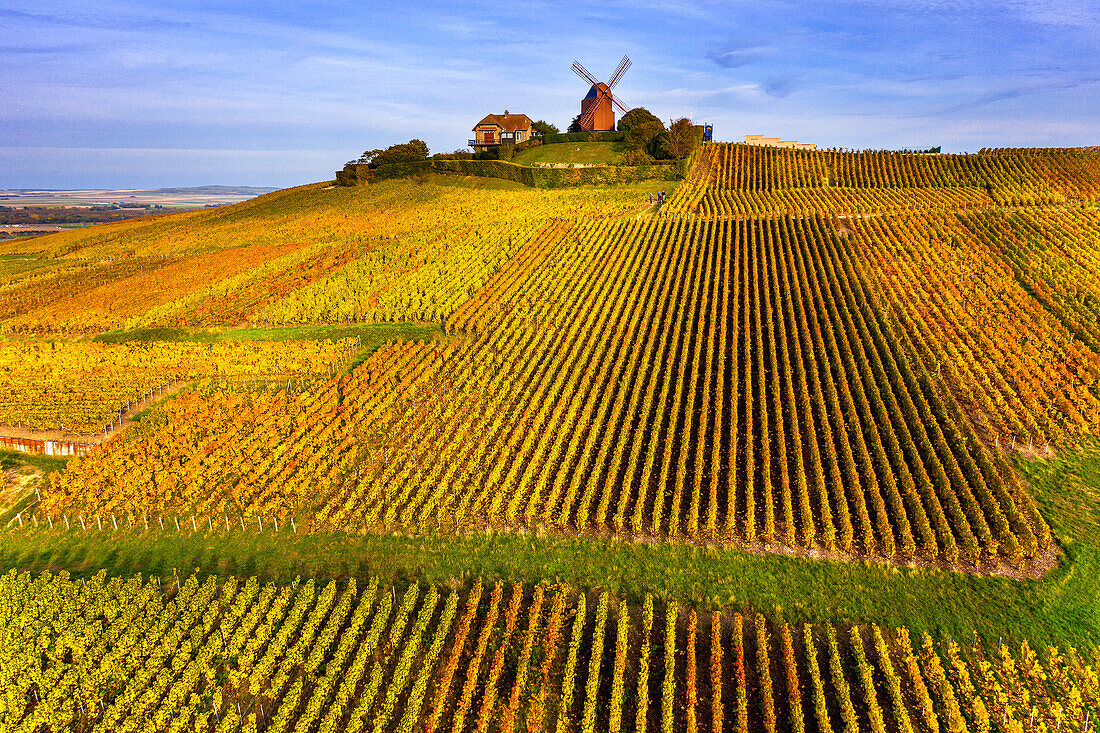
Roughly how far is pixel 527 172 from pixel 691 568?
8322 centimetres

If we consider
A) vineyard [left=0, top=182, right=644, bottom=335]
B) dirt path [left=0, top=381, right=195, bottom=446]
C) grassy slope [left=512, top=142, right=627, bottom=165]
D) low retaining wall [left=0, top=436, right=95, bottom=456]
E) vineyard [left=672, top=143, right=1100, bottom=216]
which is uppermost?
grassy slope [left=512, top=142, right=627, bottom=165]

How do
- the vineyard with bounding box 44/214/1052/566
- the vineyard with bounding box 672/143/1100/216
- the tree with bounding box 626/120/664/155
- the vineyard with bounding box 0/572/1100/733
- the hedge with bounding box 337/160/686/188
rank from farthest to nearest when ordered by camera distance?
the tree with bounding box 626/120/664/155
the hedge with bounding box 337/160/686/188
the vineyard with bounding box 672/143/1100/216
the vineyard with bounding box 44/214/1052/566
the vineyard with bounding box 0/572/1100/733

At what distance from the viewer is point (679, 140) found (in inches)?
3514

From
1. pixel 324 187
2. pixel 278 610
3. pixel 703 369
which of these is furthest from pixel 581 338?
pixel 324 187

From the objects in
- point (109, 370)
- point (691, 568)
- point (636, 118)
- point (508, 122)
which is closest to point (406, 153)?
point (508, 122)

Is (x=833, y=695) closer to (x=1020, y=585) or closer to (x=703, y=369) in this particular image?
(x=1020, y=585)

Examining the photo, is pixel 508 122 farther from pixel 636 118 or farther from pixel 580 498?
pixel 580 498

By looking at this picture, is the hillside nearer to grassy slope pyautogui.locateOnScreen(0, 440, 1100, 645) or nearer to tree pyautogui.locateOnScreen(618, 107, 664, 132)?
grassy slope pyautogui.locateOnScreen(0, 440, 1100, 645)

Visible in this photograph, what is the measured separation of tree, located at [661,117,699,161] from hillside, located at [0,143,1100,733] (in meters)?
44.4

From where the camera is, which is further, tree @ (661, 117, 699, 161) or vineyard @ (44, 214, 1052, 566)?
tree @ (661, 117, 699, 161)

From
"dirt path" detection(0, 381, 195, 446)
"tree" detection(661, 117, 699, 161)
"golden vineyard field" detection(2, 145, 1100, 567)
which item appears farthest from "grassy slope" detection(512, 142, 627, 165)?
"dirt path" detection(0, 381, 195, 446)

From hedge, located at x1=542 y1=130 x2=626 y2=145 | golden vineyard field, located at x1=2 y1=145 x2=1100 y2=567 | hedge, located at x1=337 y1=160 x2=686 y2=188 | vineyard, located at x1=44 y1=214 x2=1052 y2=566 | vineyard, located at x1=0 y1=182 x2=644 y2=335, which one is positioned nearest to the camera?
vineyard, located at x1=44 y1=214 x2=1052 y2=566

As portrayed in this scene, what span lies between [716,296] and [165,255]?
66622 mm

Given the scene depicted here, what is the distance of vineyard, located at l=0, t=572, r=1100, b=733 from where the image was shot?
15.8 meters
